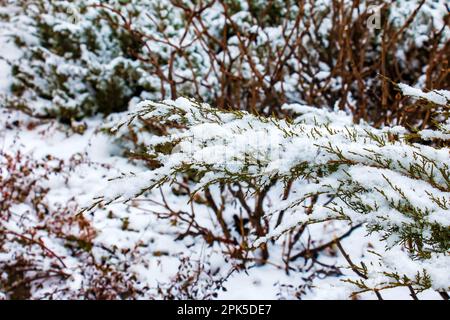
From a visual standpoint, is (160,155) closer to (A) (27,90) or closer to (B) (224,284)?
(B) (224,284)

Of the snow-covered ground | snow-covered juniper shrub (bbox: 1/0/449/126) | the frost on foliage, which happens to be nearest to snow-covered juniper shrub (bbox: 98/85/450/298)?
the frost on foliage

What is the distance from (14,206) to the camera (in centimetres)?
303

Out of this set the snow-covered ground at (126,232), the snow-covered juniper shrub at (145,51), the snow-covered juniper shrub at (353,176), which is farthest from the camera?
the snow-covered juniper shrub at (145,51)

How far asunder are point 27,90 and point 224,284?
2858 millimetres

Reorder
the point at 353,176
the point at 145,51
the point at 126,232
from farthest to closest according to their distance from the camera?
the point at 145,51 < the point at 126,232 < the point at 353,176

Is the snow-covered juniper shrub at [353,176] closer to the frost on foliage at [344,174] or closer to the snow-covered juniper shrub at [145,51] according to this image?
the frost on foliage at [344,174]

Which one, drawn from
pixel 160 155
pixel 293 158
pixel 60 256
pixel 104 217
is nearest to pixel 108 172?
pixel 104 217

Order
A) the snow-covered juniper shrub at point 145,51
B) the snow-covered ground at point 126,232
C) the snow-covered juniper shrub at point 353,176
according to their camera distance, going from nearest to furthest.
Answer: the snow-covered juniper shrub at point 353,176 < the snow-covered ground at point 126,232 < the snow-covered juniper shrub at point 145,51

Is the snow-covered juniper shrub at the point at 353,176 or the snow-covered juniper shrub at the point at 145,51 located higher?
the snow-covered juniper shrub at the point at 145,51

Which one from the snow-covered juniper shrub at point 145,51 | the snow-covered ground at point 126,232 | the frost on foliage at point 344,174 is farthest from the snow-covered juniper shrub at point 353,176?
the snow-covered juniper shrub at point 145,51

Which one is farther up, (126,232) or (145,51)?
(145,51)

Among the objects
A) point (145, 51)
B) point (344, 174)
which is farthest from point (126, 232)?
point (344, 174)

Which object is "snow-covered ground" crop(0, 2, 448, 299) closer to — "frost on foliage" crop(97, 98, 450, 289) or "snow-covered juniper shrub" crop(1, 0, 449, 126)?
"snow-covered juniper shrub" crop(1, 0, 449, 126)

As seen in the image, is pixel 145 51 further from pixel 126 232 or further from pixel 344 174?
pixel 344 174
